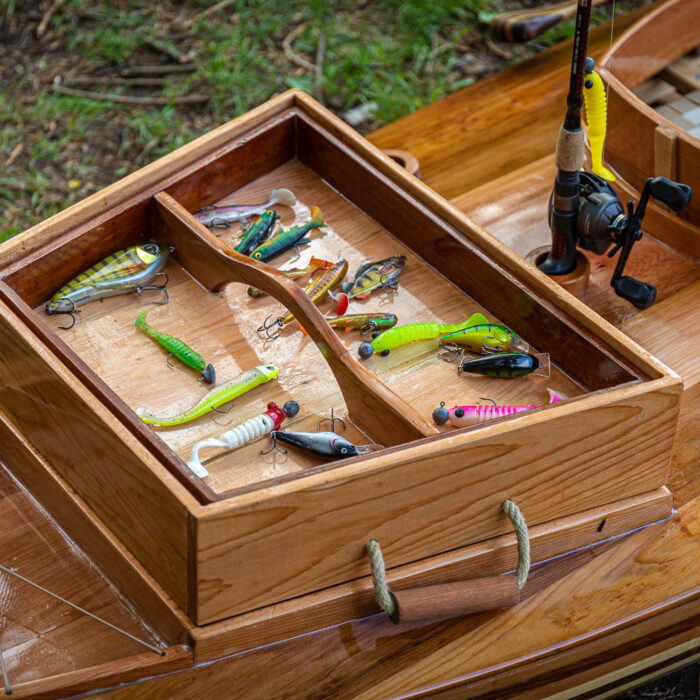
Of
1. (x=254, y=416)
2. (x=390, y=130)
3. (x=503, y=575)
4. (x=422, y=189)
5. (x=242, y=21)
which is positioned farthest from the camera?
(x=242, y=21)

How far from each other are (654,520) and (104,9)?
3.45m

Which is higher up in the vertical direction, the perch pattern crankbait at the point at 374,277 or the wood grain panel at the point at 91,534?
the perch pattern crankbait at the point at 374,277

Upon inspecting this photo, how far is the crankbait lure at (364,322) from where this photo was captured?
5.96 ft

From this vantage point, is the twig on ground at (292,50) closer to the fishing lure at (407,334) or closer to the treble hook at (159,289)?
the treble hook at (159,289)

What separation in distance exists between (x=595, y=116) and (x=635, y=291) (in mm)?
342

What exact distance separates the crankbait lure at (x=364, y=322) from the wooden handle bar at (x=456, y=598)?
0.51 meters

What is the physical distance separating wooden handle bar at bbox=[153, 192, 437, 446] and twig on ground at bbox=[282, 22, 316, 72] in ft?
7.37

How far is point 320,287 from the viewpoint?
74.0 inches

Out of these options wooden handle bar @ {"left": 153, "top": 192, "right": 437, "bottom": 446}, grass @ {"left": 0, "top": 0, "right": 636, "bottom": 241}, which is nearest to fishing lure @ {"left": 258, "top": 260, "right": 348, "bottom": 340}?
wooden handle bar @ {"left": 153, "top": 192, "right": 437, "bottom": 446}

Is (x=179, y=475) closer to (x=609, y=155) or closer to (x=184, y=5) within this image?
(x=609, y=155)

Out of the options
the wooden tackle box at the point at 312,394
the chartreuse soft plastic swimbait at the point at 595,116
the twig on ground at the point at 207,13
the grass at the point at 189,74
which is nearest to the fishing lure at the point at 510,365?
the wooden tackle box at the point at 312,394

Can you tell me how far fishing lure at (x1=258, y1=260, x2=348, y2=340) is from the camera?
1.84 m

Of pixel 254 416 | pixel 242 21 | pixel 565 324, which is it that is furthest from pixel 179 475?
pixel 242 21

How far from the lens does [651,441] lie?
1.58m
